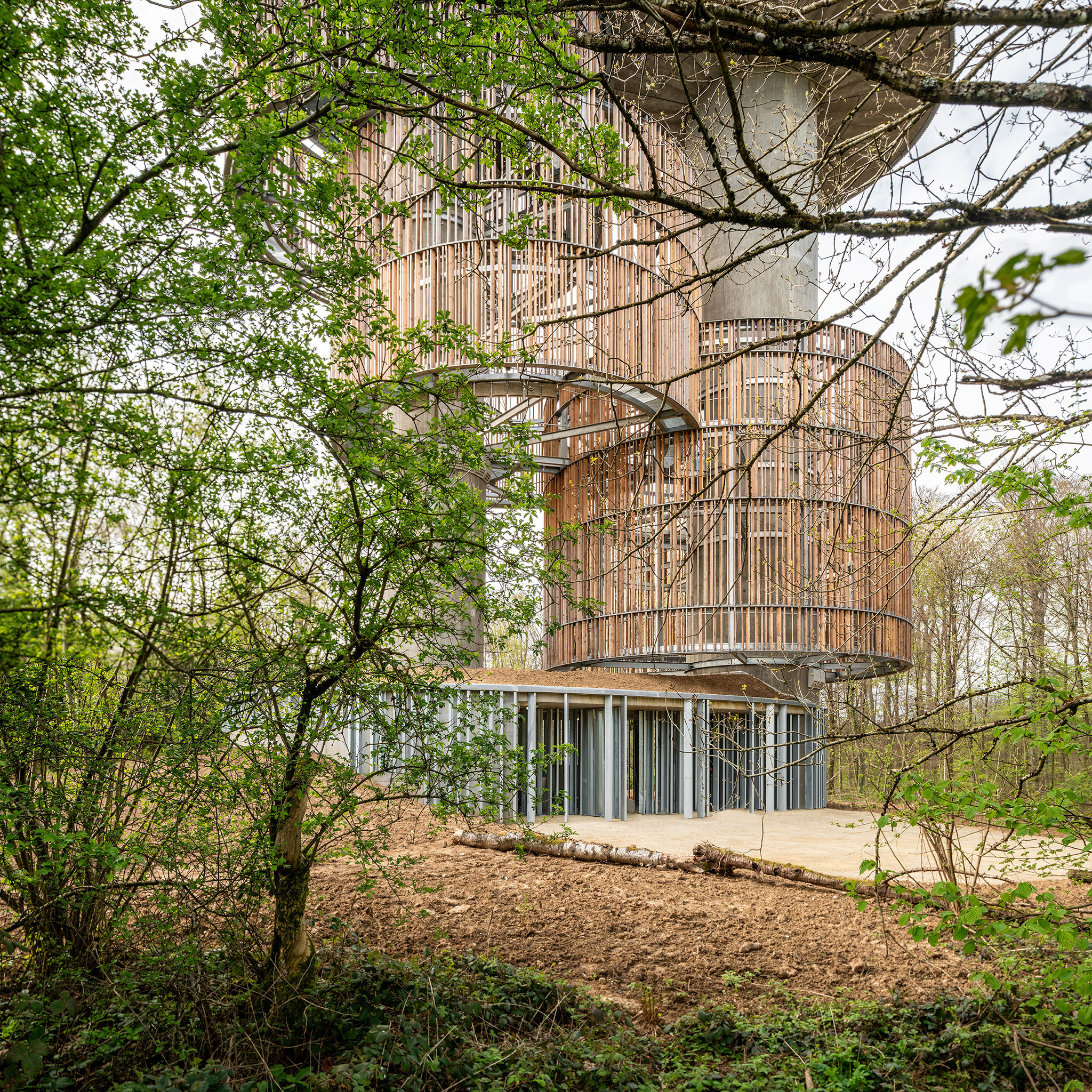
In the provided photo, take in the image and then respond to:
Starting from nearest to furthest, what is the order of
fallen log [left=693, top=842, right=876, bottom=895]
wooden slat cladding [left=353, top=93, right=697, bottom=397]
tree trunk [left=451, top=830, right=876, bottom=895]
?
fallen log [left=693, top=842, right=876, bottom=895]
tree trunk [left=451, top=830, right=876, bottom=895]
wooden slat cladding [left=353, top=93, right=697, bottom=397]

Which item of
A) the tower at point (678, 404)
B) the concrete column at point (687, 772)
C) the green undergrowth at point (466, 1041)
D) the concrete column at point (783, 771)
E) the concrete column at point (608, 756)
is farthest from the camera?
the concrete column at point (783, 771)

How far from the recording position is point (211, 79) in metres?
3.65

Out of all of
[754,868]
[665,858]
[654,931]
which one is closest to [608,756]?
[665,858]

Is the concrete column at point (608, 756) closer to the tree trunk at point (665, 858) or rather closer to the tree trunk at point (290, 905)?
the tree trunk at point (665, 858)

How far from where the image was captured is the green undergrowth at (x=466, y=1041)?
3291mm

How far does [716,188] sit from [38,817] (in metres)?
14.6

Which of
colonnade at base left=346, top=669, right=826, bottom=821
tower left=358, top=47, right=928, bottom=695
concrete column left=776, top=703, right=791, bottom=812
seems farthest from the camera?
concrete column left=776, top=703, right=791, bottom=812

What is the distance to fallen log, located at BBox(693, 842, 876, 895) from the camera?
6.60m

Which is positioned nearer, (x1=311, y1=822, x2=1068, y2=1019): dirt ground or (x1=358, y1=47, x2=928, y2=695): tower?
(x1=311, y1=822, x2=1068, y2=1019): dirt ground

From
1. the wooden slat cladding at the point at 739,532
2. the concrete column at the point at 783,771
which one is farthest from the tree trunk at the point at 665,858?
the concrete column at the point at 783,771

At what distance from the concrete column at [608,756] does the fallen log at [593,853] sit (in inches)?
128

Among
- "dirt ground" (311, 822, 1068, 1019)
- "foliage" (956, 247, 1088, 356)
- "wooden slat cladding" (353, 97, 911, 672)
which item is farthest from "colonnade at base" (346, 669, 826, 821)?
"foliage" (956, 247, 1088, 356)

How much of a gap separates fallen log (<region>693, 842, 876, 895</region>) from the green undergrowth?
250 centimetres

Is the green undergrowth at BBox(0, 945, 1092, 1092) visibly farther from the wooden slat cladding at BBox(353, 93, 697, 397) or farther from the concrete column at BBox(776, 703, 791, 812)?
the concrete column at BBox(776, 703, 791, 812)
